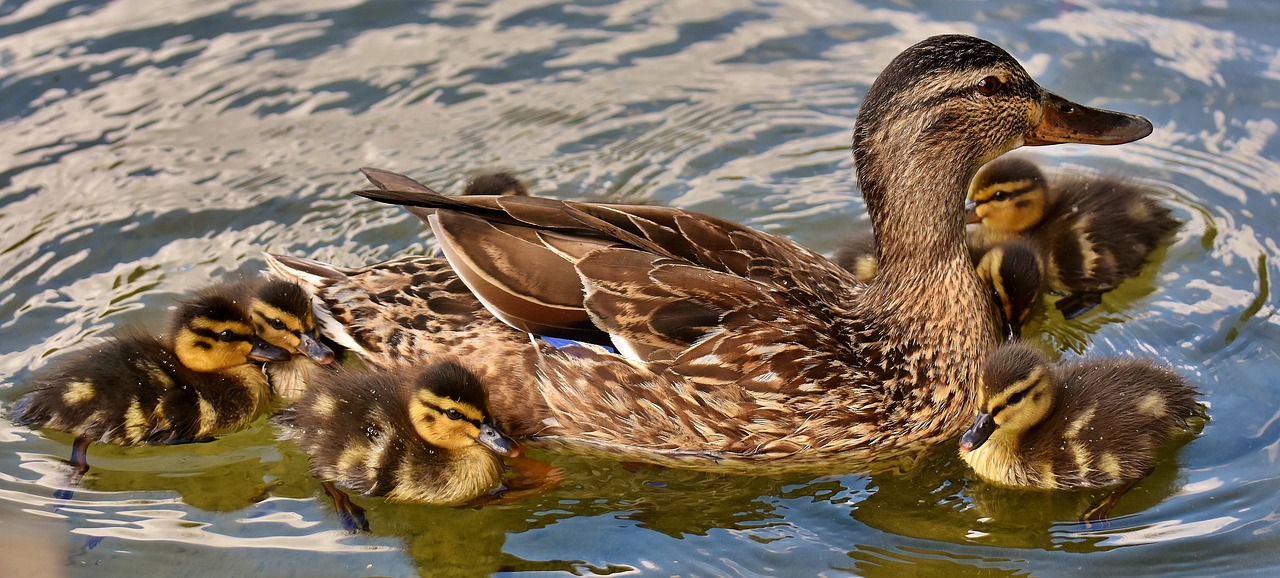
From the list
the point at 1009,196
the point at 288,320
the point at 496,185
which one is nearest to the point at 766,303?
the point at 496,185

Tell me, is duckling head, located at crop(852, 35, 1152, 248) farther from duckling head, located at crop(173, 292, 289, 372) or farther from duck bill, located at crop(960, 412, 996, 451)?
duckling head, located at crop(173, 292, 289, 372)

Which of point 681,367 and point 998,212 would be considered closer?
point 681,367

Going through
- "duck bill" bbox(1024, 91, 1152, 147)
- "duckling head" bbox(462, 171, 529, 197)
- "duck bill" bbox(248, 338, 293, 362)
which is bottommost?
"duck bill" bbox(248, 338, 293, 362)

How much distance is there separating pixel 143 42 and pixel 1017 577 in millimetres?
4768

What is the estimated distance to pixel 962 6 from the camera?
21.6ft

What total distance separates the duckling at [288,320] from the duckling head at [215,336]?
0.12 ft

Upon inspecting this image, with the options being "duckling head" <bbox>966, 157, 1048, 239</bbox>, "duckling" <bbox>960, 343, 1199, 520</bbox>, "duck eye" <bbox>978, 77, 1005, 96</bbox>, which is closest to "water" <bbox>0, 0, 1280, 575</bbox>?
"duckling" <bbox>960, 343, 1199, 520</bbox>

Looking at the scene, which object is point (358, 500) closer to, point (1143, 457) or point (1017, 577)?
point (1017, 577)

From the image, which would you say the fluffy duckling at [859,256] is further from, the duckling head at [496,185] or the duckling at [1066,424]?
the duckling head at [496,185]

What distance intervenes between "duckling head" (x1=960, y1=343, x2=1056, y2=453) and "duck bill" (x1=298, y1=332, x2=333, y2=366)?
1941mm

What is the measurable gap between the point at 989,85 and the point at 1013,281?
853 mm

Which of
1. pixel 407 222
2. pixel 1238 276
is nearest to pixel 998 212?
pixel 1238 276

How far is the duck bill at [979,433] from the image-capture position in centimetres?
379

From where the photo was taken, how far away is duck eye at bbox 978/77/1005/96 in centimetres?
395
